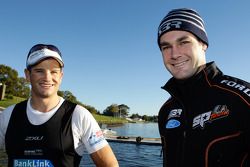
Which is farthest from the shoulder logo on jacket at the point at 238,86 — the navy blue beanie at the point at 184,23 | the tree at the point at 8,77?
the tree at the point at 8,77

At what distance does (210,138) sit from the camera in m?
2.60

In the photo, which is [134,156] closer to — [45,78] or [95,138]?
[95,138]

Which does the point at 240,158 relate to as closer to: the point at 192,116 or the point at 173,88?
the point at 192,116

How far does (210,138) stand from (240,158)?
1.01 feet

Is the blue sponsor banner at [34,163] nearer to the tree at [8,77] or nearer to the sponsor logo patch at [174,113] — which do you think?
the sponsor logo patch at [174,113]

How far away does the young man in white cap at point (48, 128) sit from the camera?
11.9 ft

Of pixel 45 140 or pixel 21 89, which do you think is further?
pixel 21 89

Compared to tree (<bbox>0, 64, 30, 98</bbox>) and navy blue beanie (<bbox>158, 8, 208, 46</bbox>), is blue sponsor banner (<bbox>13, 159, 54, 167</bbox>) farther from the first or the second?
tree (<bbox>0, 64, 30, 98</bbox>)

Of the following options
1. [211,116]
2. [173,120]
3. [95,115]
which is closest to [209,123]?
[211,116]

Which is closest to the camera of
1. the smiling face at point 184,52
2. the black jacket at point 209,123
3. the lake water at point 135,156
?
the black jacket at point 209,123

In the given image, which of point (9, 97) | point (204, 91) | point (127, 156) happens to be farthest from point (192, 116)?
point (9, 97)

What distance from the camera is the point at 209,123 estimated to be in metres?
2.65

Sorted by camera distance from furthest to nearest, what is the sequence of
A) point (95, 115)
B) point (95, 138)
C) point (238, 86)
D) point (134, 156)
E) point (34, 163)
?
point (95, 115) < point (134, 156) < point (95, 138) < point (34, 163) < point (238, 86)

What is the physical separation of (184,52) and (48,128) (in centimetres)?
210
